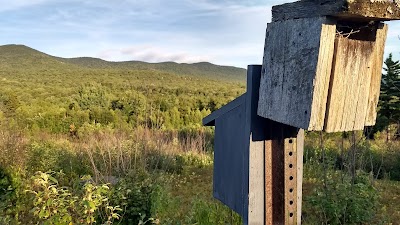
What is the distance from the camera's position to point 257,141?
147 cm

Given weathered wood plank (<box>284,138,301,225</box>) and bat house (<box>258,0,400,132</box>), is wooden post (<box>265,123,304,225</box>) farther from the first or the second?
bat house (<box>258,0,400,132</box>)

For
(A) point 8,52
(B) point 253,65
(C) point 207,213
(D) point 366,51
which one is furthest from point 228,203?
(A) point 8,52

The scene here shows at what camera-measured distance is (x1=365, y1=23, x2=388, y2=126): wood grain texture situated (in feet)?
3.86

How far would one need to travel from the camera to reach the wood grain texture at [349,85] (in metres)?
1.15

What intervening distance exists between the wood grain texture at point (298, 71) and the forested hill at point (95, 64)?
140 feet

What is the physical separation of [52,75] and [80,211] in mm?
43991

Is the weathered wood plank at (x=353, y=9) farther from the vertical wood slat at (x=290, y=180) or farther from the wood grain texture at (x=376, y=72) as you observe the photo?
the vertical wood slat at (x=290, y=180)

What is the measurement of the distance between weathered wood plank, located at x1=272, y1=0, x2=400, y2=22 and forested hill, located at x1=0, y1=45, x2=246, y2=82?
42883 millimetres

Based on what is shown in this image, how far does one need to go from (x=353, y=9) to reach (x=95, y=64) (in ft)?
199

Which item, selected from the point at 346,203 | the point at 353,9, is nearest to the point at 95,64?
the point at 346,203

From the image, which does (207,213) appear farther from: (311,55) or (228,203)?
(311,55)

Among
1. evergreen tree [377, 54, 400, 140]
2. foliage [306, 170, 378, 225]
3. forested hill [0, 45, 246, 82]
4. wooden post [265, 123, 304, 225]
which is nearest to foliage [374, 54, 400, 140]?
evergreen tree [377, 54, 400, 140]

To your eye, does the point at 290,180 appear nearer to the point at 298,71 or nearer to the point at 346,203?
the point at 298,71

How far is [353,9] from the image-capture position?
104 cm
